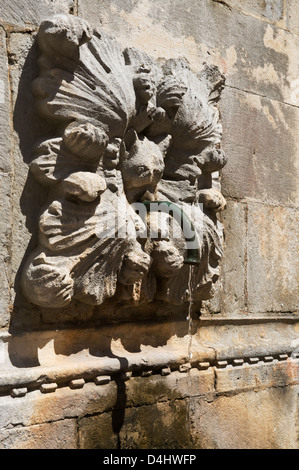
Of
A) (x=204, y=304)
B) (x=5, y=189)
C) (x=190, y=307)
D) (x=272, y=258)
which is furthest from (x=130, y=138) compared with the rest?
(x=272, y=258)

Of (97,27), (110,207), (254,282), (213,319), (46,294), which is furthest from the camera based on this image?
(254,282)

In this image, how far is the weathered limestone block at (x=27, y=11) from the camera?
232 cm

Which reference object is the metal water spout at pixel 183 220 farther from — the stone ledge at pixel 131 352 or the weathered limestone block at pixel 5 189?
the weathered limestone block at pixel 5 189

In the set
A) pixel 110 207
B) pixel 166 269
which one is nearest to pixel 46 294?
pixel 110 207

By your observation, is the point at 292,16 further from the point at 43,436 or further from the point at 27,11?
the point at 43,436

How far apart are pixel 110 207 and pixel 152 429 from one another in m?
0.99

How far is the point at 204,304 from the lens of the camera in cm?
305

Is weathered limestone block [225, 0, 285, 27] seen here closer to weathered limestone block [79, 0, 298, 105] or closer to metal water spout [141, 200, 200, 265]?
weathered limestone block [79, 0, 298, 105]

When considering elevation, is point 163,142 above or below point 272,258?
above

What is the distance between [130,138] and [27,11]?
0.64 metres

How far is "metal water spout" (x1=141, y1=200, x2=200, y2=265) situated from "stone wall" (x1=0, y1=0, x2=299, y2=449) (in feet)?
1.24

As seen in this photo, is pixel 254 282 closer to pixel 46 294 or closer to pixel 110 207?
pixel 110 207

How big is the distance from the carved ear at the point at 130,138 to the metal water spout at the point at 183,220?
0.25 metres

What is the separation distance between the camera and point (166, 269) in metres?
2.63
